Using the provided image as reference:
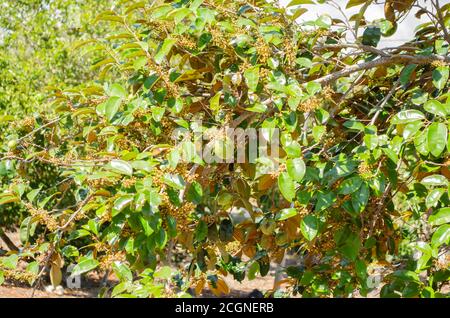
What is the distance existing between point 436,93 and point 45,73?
16.0 ft

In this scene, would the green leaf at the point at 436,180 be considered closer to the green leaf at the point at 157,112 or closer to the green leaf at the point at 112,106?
the green leaf at the point at 157,112

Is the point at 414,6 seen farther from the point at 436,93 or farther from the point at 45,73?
the point at 45,73

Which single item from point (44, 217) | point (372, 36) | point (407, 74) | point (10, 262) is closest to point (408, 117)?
point (407, 74)

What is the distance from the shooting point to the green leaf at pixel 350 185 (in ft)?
5.75

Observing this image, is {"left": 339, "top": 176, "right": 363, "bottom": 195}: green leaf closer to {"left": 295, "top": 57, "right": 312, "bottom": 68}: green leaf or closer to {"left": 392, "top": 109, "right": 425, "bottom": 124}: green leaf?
{"left": 392, "top": 109, "right": 425, "bottom": 124}: green leaf

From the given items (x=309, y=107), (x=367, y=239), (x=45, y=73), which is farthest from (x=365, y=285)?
(x=45, y=73)

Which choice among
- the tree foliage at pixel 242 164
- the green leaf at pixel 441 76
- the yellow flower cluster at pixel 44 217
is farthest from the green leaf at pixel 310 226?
the yellow flower cluster at pixel 44 217

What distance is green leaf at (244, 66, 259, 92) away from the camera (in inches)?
71.4

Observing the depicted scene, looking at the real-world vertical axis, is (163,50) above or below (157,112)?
above

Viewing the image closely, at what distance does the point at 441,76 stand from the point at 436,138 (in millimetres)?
392

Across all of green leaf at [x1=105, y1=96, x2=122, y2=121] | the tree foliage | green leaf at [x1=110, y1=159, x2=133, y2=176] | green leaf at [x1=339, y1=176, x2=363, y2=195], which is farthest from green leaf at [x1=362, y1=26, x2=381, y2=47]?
green leaf at [x1=110, y1=159, x2=133, y2=176]

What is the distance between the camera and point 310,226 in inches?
69.7

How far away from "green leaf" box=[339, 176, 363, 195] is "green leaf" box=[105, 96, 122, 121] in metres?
0.69

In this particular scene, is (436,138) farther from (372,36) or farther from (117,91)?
(117,91)
